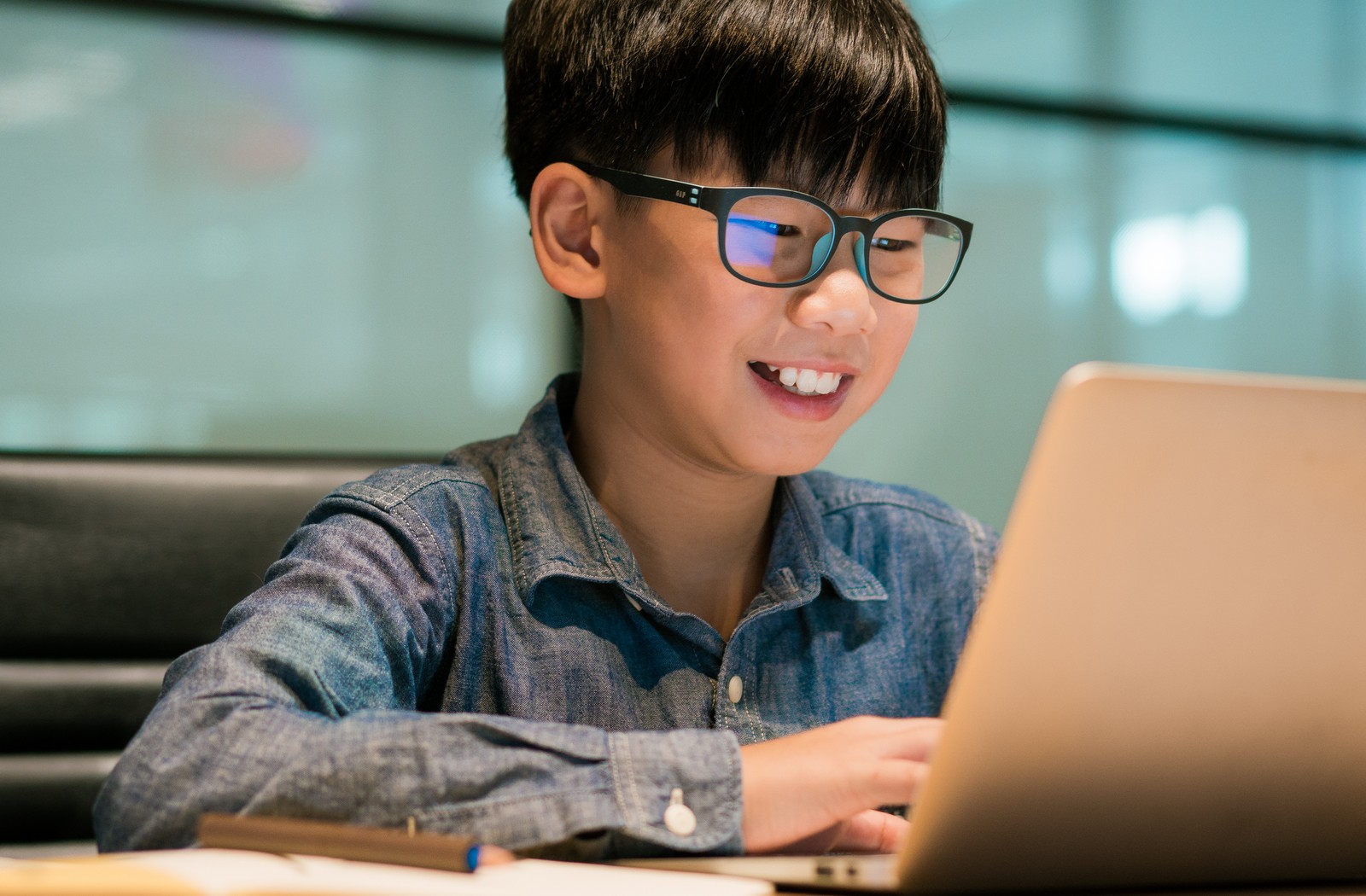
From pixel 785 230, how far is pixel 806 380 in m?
0.13

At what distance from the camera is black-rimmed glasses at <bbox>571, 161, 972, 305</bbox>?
0.86 metres

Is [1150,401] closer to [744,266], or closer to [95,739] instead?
[744,266]

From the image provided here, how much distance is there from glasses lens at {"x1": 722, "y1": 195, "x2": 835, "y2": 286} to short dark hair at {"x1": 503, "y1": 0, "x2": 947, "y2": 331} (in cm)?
5

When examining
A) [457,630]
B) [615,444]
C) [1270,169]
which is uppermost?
[1270,169]

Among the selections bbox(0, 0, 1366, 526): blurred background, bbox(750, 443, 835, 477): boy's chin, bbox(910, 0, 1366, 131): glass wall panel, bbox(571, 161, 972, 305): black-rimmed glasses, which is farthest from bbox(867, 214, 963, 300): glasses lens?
bbox(910, 0, 1366, 131): glass wall panel

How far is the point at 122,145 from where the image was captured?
1.75 metres

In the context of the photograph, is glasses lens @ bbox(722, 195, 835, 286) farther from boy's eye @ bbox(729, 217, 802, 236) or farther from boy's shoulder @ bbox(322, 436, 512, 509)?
boy's shoulder @ bbox(322, 436, 512, 509)

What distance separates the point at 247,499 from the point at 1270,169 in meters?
2.30

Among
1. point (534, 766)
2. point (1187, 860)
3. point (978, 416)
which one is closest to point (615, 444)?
point (534, 766)

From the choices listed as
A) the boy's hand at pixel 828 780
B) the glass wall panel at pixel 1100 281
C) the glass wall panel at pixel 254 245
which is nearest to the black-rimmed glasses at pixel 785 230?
the boy's hand at pixel 828 780

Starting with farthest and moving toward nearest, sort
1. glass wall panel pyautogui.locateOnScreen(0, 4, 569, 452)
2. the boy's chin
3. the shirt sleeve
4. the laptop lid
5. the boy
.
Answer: glass wall panel pyautogui.locateOnScreen(0, 4, 569, 452) < the boy's chin < the boy < the shirt sleeve < the laptop lid

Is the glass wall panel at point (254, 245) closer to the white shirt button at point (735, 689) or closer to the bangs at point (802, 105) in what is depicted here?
the bangs at point (802, 105)

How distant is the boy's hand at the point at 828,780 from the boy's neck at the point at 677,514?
0.41 m

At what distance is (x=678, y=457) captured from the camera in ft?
3.39
